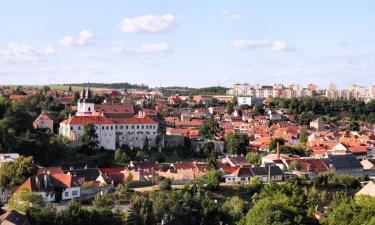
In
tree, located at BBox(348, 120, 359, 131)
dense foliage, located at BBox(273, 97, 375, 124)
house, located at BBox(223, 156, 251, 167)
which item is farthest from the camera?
dense foliage, located at BBox(273, 97, 375, 124)

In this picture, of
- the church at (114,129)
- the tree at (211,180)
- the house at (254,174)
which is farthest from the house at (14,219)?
the church at (114,129)

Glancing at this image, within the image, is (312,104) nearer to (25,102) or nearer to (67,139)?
(25,102)

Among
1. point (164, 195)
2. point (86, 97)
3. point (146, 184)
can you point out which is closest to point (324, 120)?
point (86, 97)

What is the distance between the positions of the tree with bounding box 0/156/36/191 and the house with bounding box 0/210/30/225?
7915mm

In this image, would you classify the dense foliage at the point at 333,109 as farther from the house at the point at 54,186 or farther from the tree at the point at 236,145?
the house at the point at 54,186

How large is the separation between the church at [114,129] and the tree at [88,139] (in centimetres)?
76

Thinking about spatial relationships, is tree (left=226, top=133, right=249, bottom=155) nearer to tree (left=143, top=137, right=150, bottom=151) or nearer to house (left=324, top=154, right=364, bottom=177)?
tree (left=143, top=137, right=150, bottom=151)

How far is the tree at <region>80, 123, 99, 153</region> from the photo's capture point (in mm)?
49281

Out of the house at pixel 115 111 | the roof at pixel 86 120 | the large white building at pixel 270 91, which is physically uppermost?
the large white building at pixel 270 91

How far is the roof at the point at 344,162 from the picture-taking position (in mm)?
50031

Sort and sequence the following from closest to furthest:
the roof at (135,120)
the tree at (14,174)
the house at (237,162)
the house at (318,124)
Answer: the tree at (14,174), the house at (237,162), the roof at (135,120), the house at (318,124)

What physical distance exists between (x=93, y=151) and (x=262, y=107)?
5446 cm

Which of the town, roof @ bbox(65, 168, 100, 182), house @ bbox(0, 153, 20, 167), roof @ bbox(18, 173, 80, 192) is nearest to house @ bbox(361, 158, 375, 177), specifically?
the town

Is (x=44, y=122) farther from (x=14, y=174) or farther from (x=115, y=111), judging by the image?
(x=14, y=174)
